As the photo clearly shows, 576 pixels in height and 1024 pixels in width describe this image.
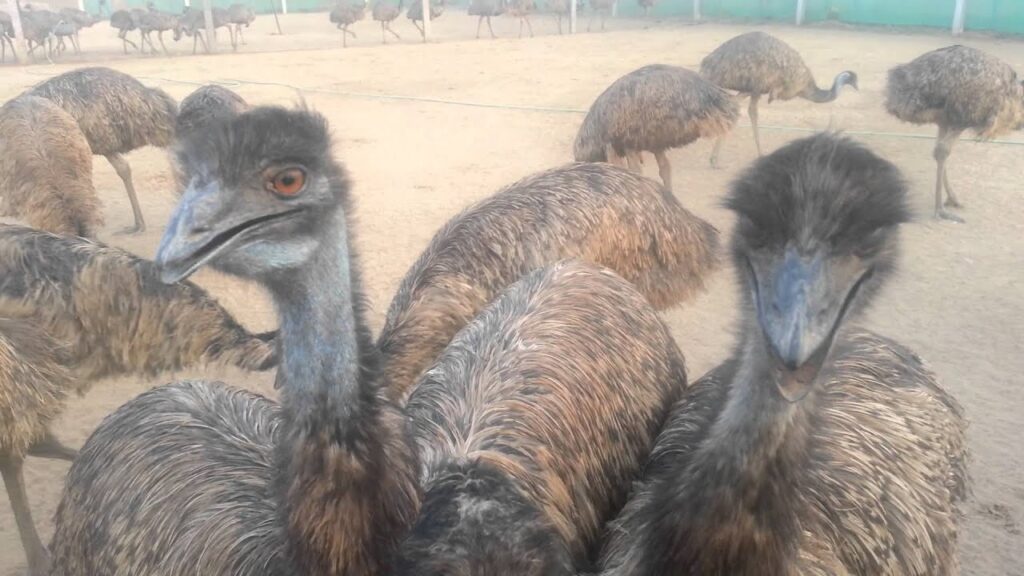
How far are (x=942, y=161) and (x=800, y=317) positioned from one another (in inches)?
269

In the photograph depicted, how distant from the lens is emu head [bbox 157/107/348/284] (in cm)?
173

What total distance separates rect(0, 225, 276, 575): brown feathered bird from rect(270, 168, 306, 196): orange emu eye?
1.89 metres

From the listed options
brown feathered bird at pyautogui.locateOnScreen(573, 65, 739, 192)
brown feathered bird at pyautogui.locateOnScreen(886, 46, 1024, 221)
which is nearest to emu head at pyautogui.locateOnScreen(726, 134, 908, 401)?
brown feathered bird at pyautogui.locateOnScreen(573, 65, 739, 192)

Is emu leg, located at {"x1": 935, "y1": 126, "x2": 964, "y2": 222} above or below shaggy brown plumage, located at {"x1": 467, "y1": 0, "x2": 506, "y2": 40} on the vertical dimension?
below

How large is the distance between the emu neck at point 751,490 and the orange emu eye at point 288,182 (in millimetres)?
968

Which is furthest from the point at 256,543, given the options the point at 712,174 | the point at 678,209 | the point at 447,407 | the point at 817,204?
the point at 712,174

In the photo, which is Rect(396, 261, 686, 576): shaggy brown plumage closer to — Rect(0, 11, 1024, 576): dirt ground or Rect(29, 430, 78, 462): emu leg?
Rect(0, 11, 1024, 576): dirt ground

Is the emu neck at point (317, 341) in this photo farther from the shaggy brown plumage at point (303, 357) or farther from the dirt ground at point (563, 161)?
the dirt ground at point (563, 161)

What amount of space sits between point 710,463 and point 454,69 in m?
15.8

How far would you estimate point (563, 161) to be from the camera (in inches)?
367

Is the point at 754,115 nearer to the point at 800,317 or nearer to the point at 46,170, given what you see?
the point at 46,170

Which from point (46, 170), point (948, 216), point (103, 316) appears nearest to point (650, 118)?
point (948, 216)

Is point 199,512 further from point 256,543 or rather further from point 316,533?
point 316,533

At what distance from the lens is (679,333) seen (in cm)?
541
